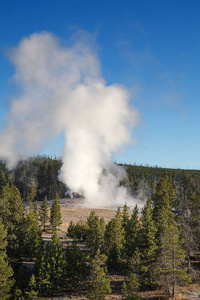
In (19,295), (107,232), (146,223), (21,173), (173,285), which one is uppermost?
(21,173)

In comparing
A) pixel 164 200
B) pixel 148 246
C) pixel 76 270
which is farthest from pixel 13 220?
pixel 164 200

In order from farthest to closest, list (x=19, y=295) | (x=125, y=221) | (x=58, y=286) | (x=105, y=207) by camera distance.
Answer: (x=105, y=207) < (x=125, y=221) < (x=58, y=286) < (x=19, y=295)

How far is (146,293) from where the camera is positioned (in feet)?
95.6

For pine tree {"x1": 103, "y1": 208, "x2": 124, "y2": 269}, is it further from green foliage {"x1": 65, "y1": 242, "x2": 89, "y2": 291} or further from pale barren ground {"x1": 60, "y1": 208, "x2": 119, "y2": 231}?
pale barren ground {"x1": 60, "y1": 208, "x2": 119, "y2": 231}

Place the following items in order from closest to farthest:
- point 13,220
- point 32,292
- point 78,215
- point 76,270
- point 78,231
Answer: point 32,292, point 76,270, point 13,220, point 78,231, point 78,215

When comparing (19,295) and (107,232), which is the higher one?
(107,232)

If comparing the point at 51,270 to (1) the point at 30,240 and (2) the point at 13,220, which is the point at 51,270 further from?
(2) the point at 13,220

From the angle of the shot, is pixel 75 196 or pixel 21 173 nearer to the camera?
pixel 75 196

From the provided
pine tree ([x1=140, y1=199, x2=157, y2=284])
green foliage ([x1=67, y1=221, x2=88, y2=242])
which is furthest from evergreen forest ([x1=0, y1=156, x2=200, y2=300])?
green foliage ([x1=67, y1=221, x2=88, y2=242])

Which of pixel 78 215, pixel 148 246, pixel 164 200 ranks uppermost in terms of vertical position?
pixel 164 200

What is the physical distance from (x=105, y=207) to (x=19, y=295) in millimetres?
60405

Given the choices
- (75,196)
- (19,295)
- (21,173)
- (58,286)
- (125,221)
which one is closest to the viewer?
(19,295)

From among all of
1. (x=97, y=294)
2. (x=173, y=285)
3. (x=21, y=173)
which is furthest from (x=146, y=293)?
(x=21, y=173)

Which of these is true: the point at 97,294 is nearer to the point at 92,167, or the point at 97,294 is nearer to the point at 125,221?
the point at 125,221
